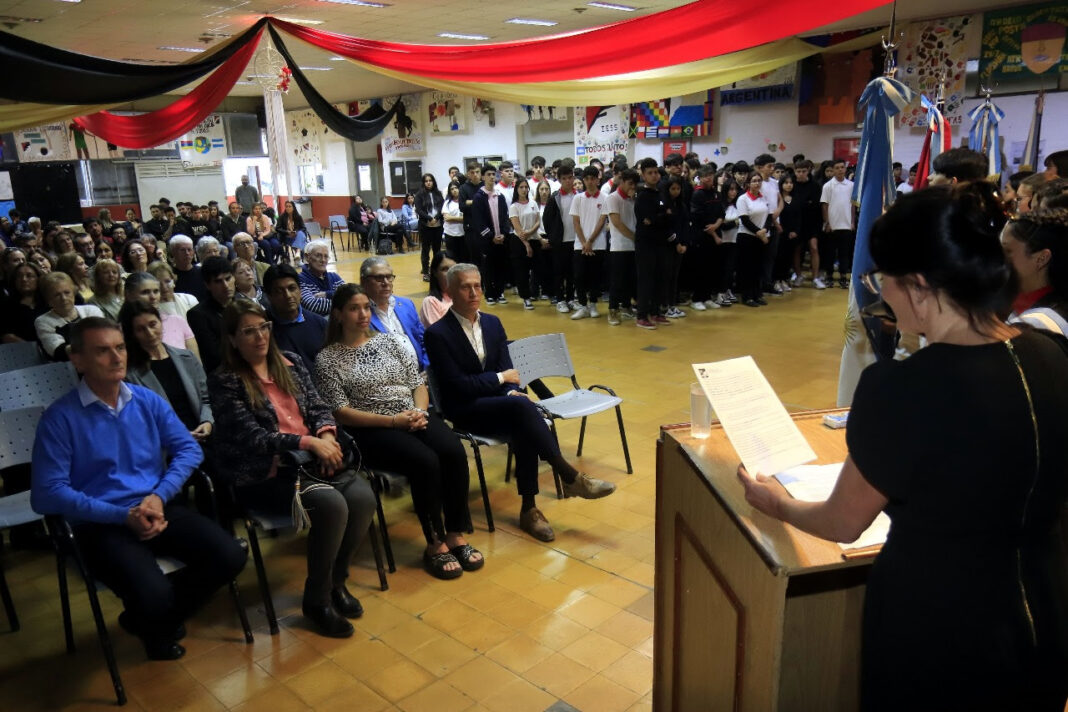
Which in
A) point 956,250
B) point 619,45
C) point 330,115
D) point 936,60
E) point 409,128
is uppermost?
point 936,60

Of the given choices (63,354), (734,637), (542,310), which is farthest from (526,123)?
(734,637)

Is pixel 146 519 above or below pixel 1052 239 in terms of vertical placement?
below

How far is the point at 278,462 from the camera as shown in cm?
309

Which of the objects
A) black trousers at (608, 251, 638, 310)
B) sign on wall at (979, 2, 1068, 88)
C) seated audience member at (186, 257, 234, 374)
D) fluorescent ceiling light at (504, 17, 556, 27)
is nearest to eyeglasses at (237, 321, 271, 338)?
seated audience member at (186, 257, 234, 374)

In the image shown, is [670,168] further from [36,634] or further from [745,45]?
[36,634]

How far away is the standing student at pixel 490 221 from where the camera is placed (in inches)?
352

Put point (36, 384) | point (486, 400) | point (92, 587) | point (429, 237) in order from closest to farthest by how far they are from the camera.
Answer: point (92, 587) → point (486, 400) → point (36, 384) → point (429, 237)

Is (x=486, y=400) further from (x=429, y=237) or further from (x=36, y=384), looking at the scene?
(x=429, y=237)

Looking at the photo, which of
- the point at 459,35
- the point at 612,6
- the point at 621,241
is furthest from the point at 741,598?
the point at 459,35

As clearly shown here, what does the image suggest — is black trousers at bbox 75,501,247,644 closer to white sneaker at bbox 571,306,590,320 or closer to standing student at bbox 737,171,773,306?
white sneaker at bbox 571,306,590,320

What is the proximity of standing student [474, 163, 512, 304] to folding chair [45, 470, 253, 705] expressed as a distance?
637 centimetres

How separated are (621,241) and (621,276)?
415mm

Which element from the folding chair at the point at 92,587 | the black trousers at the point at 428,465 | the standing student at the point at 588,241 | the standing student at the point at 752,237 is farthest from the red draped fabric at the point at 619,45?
the standing student at the point at 752,237

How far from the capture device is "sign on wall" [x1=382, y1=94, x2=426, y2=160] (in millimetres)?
18469
